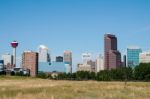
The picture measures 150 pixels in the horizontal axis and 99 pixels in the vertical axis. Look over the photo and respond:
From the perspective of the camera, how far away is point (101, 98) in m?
33.3

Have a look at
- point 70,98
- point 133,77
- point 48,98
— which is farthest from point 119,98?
point 133,77

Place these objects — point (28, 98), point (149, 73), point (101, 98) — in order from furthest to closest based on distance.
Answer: point (149, 73) < point (101, 98) < point (28, 98)

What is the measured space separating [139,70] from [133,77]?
4.77m

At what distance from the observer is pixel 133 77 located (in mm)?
191375

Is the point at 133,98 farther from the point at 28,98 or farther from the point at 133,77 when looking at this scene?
the point at 133,77

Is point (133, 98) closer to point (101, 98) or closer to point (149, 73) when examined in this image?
point (101, 98)

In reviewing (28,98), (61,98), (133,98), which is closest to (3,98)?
(28,98)

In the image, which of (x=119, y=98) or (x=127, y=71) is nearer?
(x=119, y=98)

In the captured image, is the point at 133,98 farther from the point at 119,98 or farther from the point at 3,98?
the point at 3,98

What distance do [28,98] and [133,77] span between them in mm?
164182

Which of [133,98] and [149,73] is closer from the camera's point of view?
[133,98]

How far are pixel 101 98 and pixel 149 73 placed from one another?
528 ft

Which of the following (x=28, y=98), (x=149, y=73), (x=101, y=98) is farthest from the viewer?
(x=149, y=73)

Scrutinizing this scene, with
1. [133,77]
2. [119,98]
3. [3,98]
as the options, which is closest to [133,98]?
[119,98]
